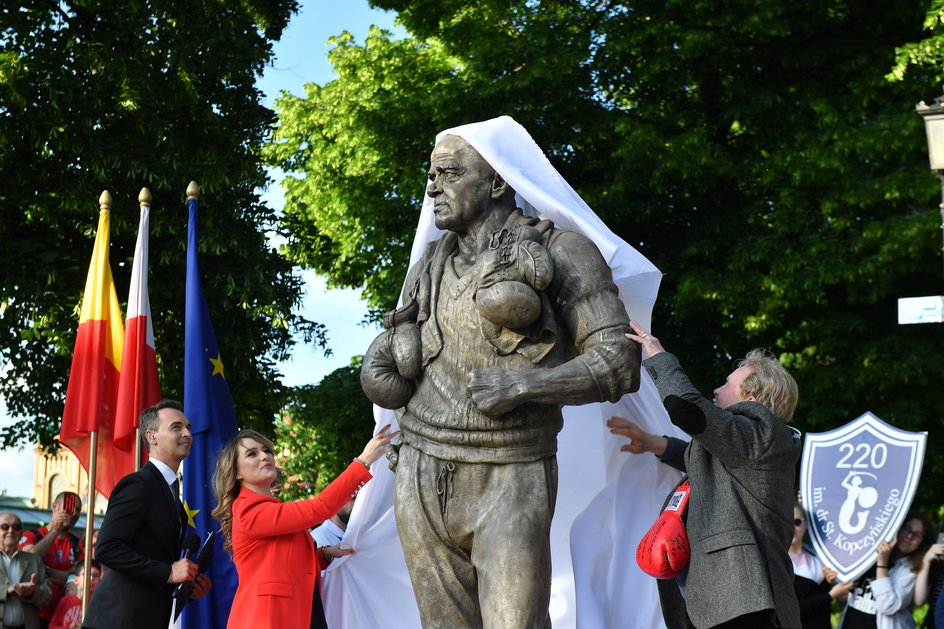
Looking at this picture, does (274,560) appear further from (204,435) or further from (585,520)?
(204,435)

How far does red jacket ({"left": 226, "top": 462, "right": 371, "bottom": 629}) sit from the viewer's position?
564cm

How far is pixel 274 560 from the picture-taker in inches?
225

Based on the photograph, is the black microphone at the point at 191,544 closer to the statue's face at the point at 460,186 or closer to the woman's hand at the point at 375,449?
the woman's hand at the point at 375,449

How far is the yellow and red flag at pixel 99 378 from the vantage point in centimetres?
852

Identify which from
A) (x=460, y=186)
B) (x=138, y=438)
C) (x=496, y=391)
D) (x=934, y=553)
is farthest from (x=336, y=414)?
(x=496, y=391)

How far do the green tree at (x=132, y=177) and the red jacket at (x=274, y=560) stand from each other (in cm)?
774

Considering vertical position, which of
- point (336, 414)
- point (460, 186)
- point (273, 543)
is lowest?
point (273, 543)

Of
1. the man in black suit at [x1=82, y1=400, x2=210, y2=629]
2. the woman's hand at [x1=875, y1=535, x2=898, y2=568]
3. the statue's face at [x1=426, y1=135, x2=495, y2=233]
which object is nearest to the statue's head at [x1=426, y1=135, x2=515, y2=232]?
the statue's face at [x1=426, y1=135, x2=495, y2=233]

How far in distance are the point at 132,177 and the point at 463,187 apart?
891cm

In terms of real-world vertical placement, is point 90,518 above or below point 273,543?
above

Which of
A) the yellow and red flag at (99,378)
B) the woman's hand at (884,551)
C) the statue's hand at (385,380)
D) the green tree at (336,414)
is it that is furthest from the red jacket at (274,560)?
the green tree at (336,414)

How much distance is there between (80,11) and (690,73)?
7.00 meters

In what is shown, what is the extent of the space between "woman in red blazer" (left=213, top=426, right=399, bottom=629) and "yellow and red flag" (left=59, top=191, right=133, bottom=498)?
288 cm

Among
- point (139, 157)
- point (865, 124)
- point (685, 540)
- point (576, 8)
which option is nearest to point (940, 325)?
point (865, 124)
